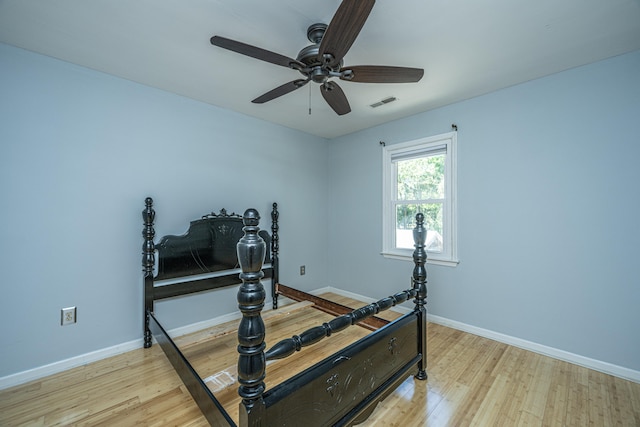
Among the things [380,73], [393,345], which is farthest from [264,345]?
[380,73]

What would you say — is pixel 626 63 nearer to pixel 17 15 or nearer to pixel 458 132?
pixel 458 132

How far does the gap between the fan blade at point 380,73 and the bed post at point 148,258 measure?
211cm

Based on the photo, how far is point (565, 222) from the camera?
2309 millimetres

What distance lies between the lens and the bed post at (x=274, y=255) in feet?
11.2

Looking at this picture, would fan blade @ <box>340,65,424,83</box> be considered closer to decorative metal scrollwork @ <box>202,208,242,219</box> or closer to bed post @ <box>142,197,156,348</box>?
decorative metal scrollwork @ <box>202,208,242,219</box>

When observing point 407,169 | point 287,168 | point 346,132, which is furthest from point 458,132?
point 287,168

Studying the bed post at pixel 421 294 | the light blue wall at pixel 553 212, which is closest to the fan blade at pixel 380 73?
the bed post at pixel 421 294

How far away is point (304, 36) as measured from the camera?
6.11ft

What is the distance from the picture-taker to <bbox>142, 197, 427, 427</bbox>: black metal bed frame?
103 cm

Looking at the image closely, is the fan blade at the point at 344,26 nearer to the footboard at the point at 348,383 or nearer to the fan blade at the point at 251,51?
the fan blade at the point at 251,51

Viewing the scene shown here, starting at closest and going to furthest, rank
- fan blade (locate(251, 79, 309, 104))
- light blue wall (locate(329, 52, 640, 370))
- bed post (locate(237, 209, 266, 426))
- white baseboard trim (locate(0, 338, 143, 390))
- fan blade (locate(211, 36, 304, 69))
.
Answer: bed post (locate(237, 209, 266, 426)), fan blade (locate(211, 36, 304, 69)), fan blade (locate(251, 79, 309, 104)), white baseboard trim (locate(0, 338, 143, 390)), light blue wall (locate(329, 52, 640, 370))

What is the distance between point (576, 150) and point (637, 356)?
1.66 meters

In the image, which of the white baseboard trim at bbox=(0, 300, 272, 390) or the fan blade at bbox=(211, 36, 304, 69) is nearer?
the fan blade at bbox=(211, 36, 304, 69)

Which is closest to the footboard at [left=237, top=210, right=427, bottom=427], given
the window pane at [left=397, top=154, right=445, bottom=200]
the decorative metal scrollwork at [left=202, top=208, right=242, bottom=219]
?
the window pane at [left=397, top=154, right=445, bottom=200]
